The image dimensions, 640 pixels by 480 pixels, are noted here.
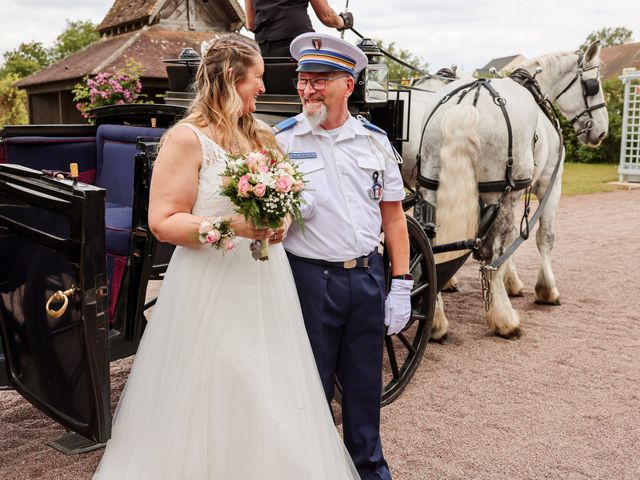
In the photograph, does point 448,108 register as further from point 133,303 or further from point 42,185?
point 42,185

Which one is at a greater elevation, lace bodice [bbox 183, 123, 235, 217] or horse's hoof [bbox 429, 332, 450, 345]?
lace bodice [bbox 183, 123, 235, 217]

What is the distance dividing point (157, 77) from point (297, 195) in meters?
16.6

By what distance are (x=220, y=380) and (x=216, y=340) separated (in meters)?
0.15

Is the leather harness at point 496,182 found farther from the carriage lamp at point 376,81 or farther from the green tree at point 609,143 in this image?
the green tree at point 609,143

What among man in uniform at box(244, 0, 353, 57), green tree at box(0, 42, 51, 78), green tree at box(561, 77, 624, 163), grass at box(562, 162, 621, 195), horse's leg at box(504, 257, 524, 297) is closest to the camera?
man in uniform at box(244, 0, 353, 57)

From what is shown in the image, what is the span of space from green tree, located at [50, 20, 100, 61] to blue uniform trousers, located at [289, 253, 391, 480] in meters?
53.4

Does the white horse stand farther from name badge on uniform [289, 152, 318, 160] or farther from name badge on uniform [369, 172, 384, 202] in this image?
name badge on uniform [289, 152, 318, 160]

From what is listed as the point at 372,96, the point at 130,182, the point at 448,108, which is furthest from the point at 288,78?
the point at 448,108

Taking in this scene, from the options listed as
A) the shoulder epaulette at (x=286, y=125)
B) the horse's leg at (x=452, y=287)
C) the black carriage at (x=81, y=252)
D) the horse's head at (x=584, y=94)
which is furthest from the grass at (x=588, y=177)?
the shoulder epaulette at (x=286, y=125)

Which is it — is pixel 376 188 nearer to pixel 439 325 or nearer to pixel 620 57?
pixel 439 325

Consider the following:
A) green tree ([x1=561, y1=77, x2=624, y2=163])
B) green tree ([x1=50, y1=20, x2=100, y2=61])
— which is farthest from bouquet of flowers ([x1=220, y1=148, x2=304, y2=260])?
green tree ([x1=50, y1=20, x2=100, y2=61])

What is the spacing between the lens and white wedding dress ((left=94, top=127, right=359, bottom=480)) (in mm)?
2543

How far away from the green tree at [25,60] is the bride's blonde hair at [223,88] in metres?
45.8

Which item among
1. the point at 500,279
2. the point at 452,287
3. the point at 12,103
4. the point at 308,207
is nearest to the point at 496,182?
the point at 500,279
